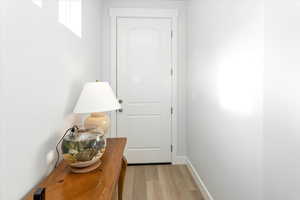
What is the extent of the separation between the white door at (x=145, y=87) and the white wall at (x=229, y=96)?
1.80ft

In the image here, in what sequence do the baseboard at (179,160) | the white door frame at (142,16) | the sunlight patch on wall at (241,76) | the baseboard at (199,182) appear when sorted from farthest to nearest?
the baseboard at (179,160) → the white door frame at (142,16) → the baseboard at (199,182) → the sunlight patch on wall at (241,76)

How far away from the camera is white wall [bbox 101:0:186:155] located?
8.42ft

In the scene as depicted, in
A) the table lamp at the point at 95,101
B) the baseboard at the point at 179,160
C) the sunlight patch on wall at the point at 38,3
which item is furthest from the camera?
the baseboard at the point at 179,160

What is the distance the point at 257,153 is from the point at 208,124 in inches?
31.1

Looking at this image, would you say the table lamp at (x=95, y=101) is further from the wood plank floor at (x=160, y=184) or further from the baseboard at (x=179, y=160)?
the baseboard at (x=179, y=160)

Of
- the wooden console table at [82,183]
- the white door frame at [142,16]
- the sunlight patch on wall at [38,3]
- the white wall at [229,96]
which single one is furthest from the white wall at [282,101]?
the white door frame at [142,16]

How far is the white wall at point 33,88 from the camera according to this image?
756mm

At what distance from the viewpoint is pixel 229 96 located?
1371mm

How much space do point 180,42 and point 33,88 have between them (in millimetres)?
2204

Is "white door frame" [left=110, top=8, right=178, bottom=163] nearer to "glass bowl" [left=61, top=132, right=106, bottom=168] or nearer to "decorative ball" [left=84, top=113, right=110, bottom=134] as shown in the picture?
"decorative ball" [left=84, top=113, right=110, bottom=134]

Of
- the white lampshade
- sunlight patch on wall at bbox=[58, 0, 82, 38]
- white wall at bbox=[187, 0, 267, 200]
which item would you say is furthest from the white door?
the white lampshade

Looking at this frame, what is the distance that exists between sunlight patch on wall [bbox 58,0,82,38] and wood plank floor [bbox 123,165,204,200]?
180 cm

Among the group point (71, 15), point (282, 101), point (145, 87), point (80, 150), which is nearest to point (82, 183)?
point (80, 150)

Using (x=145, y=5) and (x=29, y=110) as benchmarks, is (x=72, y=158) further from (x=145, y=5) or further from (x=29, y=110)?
(x=145, y=5)
